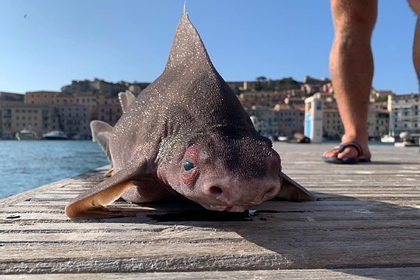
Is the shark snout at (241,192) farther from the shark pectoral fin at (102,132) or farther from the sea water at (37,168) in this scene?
the sea water at (37,168)

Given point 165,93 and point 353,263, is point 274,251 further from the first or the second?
point 165,93

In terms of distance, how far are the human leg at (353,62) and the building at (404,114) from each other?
8476 centimetres

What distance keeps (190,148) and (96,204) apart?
651mm

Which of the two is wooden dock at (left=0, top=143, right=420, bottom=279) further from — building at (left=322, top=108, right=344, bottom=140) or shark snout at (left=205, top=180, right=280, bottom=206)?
building at (left=322, top=108, right=344, bottom=140)

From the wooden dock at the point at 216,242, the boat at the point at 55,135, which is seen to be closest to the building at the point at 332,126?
the boat at the point at 55,135

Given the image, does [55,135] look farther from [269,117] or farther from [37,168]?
[37,168]

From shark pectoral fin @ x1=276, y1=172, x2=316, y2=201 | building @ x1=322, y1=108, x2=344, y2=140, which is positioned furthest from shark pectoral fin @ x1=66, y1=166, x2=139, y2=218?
building @ x1=322, y1=108, x2=344, y2=140

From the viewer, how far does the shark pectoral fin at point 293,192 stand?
219cm

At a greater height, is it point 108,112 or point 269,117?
point 108,112

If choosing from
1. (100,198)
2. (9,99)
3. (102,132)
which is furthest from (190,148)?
(9,99)

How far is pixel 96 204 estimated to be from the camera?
183 centimetres

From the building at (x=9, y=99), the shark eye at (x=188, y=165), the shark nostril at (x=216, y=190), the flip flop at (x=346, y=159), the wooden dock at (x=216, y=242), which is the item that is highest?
the building at (x=9, y=99)

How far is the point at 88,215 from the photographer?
1.79m

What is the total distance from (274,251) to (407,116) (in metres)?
93.5
